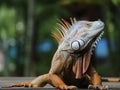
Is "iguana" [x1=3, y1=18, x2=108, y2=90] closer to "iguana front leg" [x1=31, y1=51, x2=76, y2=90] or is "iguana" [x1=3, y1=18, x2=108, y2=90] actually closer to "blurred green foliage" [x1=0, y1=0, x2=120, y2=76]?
"iguana front leg" [x1=31, y1=51, x2=76, y2=90]

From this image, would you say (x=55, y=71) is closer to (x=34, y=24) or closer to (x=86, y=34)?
(x=86, y=34)

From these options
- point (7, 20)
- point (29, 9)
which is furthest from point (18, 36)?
point (29, 9)

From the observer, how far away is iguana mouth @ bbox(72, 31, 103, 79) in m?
6.60

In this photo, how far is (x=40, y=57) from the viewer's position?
28531mm

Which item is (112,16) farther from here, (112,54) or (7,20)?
(7,20)

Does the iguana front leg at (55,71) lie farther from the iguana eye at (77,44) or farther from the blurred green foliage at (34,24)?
the blurred green foliage at (34,24)

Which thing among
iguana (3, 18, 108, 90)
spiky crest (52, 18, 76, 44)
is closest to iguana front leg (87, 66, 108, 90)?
iguana (3, 18, 108, 90)

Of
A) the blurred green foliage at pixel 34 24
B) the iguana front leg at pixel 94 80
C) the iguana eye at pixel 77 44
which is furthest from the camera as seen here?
the blurred green foliage at pixel 34 24

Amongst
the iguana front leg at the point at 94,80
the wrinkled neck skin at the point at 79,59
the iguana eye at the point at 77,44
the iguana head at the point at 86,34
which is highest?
the iguana head at the point at 86,34

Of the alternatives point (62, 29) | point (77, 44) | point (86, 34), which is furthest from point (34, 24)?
point (77, 44)

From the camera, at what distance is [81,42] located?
655cm

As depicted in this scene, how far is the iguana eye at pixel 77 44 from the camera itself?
6.53m

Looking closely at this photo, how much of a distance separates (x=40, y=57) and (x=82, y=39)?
72.1 ft

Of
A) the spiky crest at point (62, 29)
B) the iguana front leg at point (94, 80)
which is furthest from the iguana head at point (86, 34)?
the iguana front leg at point (94, 80)
